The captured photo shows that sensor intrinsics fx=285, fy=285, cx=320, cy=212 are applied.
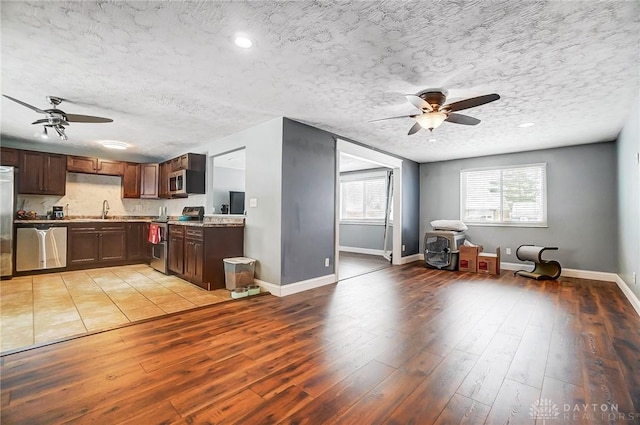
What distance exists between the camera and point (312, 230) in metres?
4.38

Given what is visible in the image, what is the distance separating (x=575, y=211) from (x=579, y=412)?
511 cm

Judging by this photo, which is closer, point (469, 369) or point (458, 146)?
point (469, 369)

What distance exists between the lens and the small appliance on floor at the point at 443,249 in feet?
19.3

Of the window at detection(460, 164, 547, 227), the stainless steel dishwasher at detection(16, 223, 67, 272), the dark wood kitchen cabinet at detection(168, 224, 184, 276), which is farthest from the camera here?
the window at detection(460, 164, 547, 227)

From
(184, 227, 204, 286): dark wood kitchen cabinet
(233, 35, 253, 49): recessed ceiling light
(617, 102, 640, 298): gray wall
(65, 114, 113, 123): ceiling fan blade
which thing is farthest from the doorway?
(65, 114, 113, 123): ceiling fan blade

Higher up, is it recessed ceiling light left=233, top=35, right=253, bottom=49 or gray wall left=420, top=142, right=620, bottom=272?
recessed ceiling light left=233, top=35, right=253, bottom=49

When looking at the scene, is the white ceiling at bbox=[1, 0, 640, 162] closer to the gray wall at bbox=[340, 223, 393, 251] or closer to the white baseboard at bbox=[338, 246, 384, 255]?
the gray wall at bbox=[340, 223, 393, 251]

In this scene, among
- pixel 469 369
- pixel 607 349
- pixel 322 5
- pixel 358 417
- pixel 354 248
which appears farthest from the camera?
pixel 354 248

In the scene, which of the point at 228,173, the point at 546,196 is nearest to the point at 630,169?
the point at 546,196

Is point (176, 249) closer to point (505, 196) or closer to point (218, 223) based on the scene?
point (218, 223)

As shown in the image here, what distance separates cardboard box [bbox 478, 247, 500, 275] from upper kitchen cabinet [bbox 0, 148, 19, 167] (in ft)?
29.3

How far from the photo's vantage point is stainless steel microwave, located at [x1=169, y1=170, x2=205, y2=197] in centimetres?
559

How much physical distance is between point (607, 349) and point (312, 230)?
131 inches

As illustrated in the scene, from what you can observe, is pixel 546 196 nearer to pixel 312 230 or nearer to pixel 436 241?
pixel 436 241
